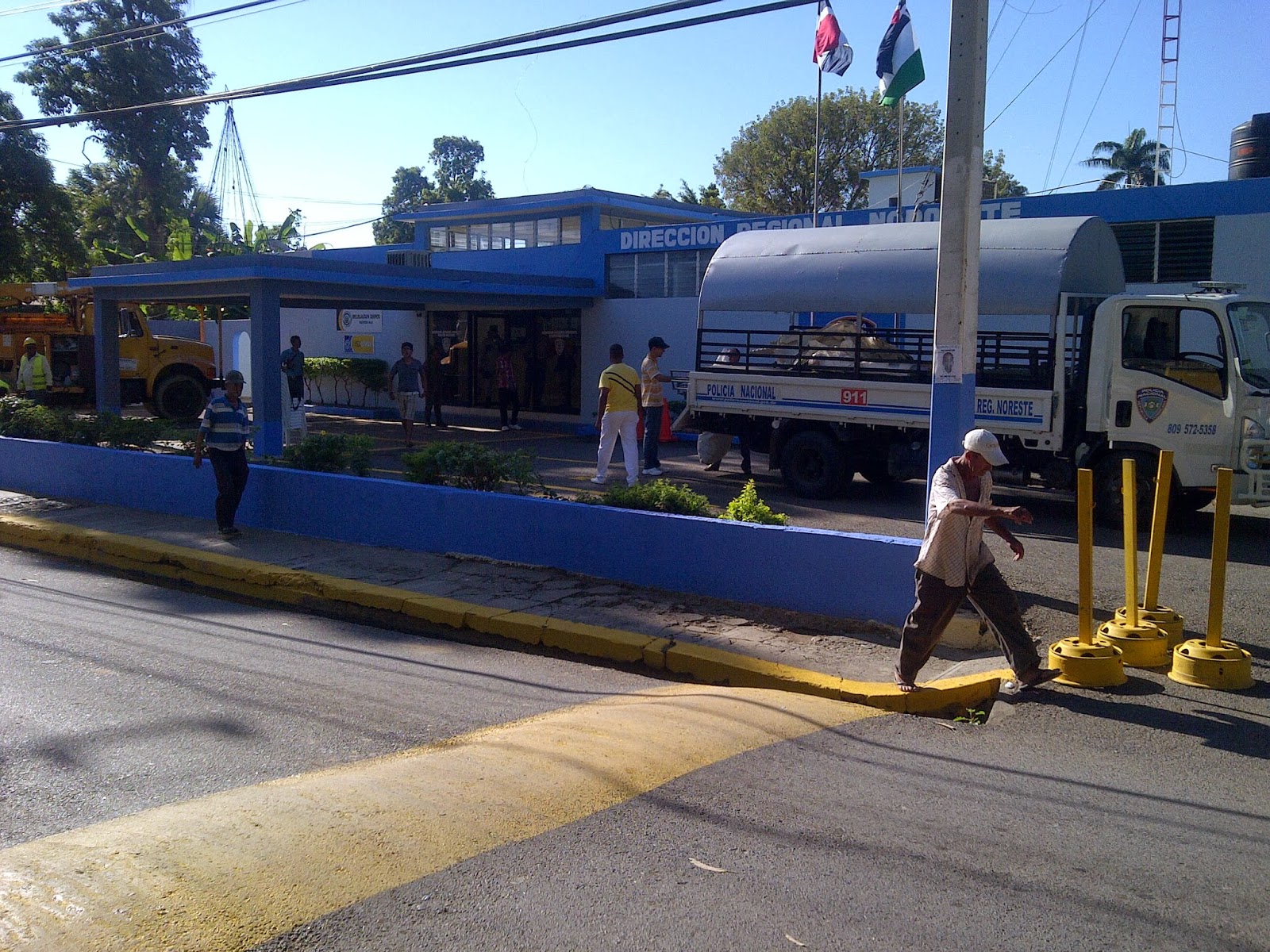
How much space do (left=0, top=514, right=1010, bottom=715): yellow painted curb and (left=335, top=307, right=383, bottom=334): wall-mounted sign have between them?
50.0 feet

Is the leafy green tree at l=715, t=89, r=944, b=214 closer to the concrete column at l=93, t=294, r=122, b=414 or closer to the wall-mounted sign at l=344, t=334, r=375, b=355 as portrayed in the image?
the wall-mounted sign at l=344, t=334, r=375, b=355

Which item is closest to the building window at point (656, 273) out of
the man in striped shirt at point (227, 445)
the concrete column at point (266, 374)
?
the concrete column at point (266, 374)

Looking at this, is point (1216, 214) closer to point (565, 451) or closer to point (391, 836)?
point (565, 451)

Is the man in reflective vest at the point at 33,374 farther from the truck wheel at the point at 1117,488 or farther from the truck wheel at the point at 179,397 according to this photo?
the truck wheel at the point at 1117,488

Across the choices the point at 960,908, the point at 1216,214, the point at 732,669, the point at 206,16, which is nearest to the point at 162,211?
the point at 206,16

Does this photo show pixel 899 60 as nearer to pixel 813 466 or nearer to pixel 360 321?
pixel 813 466

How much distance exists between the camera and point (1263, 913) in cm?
390

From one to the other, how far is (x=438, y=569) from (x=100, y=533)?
166 inches

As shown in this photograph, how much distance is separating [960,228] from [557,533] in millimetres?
4191

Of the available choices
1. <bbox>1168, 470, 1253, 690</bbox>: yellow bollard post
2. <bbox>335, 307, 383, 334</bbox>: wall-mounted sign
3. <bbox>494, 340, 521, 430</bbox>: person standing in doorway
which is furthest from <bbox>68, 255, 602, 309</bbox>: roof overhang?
<bbox>1168, 470, 1253, 690</bbox>: yellow bollard post

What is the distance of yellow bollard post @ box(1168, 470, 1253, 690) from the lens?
6453 millimetres

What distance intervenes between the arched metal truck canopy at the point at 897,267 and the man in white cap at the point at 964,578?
619cm

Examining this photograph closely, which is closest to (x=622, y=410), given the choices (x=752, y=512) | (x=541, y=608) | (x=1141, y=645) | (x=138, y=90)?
(x=752, y=512)

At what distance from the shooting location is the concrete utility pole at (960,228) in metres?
7.24
